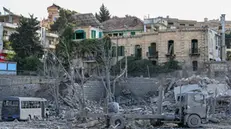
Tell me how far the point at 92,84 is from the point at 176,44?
16292 millimetres

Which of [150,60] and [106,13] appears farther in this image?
[106,13]

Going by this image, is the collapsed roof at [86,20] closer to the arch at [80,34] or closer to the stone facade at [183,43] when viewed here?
the arch at [80,34]

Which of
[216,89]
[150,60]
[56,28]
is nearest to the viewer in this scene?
[216,89]

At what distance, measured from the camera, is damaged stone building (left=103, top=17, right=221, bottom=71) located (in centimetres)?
5484

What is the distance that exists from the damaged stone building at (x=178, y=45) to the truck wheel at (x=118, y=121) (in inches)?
1342

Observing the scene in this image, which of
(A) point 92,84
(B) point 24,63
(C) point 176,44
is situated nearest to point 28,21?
(B) point 24,63

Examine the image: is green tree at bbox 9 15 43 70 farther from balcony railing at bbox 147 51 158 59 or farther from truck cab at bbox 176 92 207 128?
truck cab at bbox 176 92 207 128

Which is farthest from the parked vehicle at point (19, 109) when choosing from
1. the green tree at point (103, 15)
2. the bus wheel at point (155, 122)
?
the green tree at point (103, 15)

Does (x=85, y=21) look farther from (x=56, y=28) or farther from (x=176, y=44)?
(x=176, y=44)

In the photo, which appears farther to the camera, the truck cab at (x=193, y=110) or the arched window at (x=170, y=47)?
the arched window at (x=170, y=47)

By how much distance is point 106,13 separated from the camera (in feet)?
308

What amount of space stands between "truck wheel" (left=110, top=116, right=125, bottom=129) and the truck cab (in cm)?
402

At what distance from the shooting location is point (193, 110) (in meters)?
23.7

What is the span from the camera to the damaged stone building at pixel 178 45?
54.8 m
